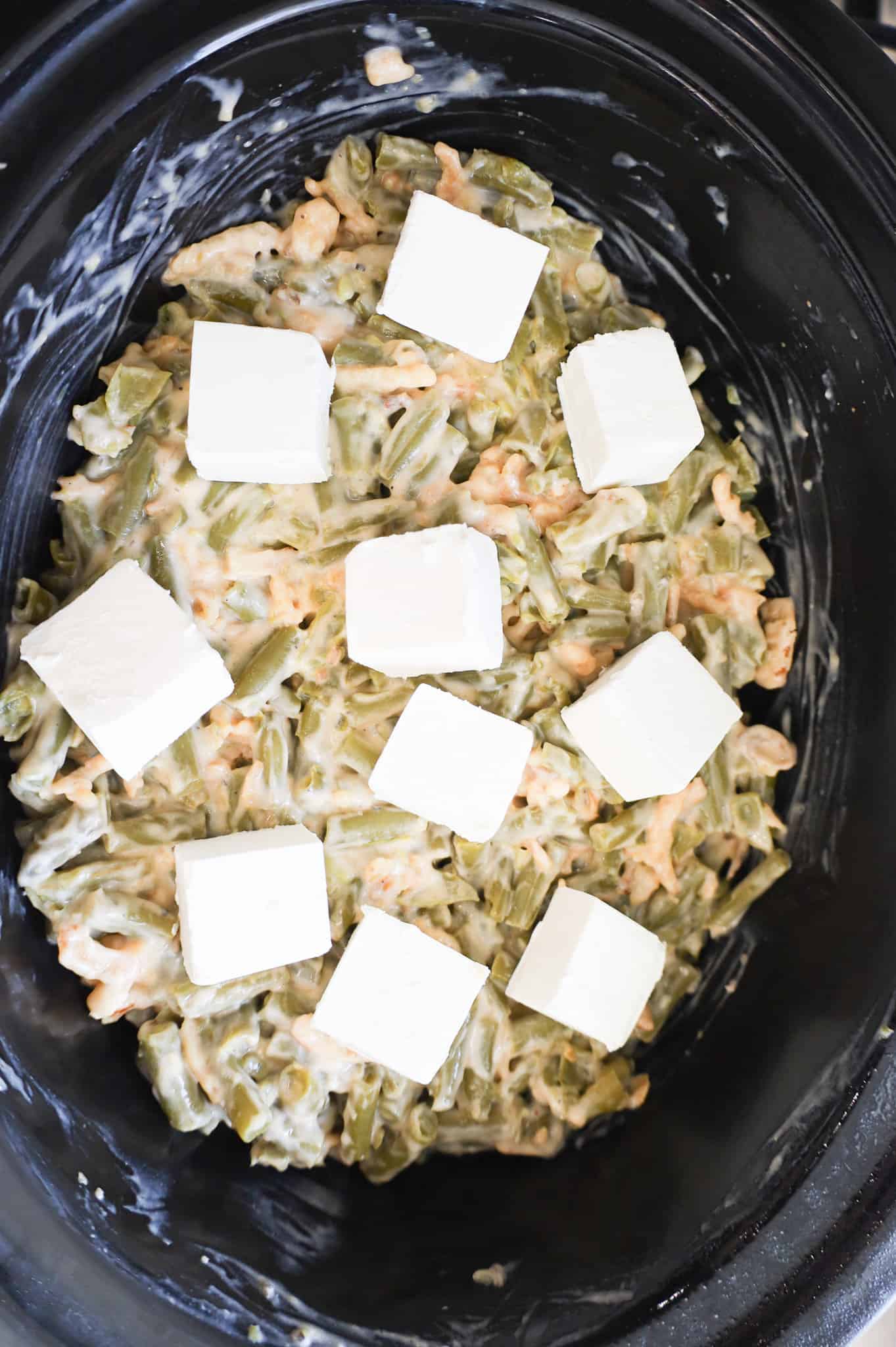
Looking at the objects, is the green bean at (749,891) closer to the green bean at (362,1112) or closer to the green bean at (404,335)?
the green bean at (362,1112)

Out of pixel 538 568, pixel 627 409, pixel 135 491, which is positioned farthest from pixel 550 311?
pixel 135 491

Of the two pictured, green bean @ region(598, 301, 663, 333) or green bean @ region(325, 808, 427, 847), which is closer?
green bean @ region(325, 808, 427, 847)

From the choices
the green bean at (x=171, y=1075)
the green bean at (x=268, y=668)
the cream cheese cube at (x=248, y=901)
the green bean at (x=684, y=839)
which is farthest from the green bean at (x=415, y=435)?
the green bean at (x=171, y=1075)

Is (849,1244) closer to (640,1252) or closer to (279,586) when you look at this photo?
(640,1252)

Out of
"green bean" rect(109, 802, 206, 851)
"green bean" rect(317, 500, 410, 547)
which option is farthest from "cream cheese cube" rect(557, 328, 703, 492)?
"green bean" rect(109, 802, 206, 851)

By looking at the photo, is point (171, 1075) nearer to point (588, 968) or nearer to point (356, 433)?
point (588, 968)

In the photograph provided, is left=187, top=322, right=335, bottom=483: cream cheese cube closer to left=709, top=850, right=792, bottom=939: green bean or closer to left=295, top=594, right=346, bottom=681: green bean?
left=295, top=594, right=346, bottom=681: green bean

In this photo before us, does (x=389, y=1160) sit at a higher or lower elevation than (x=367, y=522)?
lower
